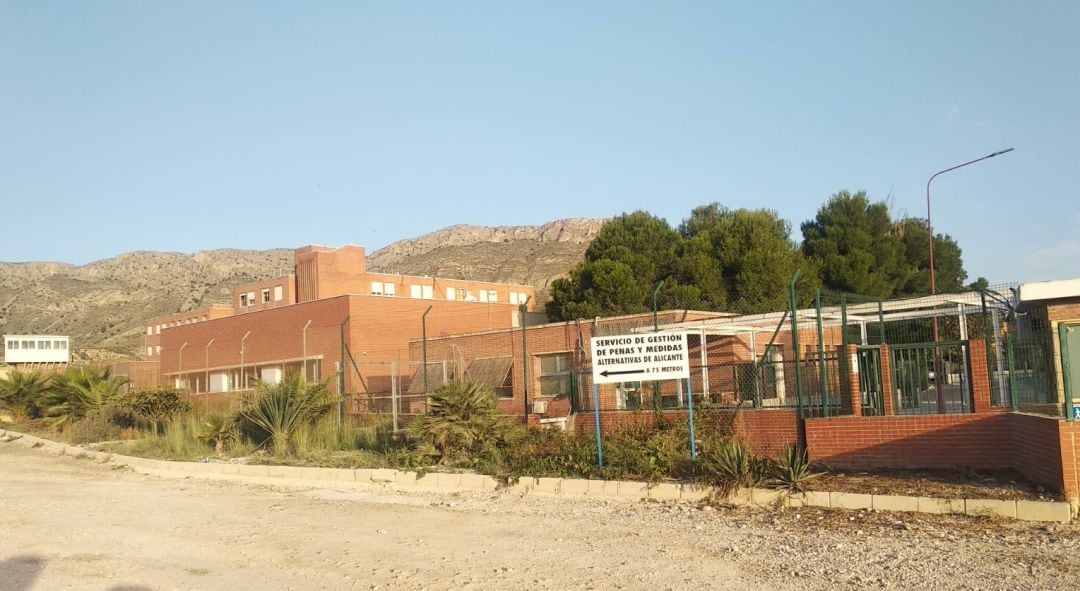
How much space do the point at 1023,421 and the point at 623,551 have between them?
5.88 metres

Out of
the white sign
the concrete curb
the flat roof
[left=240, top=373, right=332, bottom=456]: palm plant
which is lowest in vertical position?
the concrete curb

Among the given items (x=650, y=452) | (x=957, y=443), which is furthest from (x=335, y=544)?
(x=957, y=443)

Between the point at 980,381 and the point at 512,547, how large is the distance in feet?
25.5

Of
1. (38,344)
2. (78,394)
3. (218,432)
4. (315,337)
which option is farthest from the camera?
(38,344)

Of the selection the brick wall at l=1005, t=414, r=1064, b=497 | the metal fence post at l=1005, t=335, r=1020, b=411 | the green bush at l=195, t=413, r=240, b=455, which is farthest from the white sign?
the green bush at l=195, t=413, r=240, b=455

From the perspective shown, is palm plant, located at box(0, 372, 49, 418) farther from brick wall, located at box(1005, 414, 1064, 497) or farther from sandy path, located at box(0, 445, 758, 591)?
brick wall, located at box(1005, 414, 1064, 497)

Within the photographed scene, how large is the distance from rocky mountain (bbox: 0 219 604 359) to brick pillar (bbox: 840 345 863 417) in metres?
89.9

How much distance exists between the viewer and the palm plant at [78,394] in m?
29.7

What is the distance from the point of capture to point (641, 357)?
14477 mm

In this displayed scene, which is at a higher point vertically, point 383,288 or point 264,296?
point 264,296

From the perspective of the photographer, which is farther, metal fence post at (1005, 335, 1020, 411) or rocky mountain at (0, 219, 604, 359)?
rocky mountain at (0, 219, 604, 359)

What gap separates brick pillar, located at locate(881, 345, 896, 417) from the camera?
13.8 m

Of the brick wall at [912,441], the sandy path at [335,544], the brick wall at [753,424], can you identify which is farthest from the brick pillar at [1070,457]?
the brick wall at [753,424]

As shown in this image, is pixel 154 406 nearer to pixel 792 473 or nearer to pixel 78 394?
pixel 78 394
